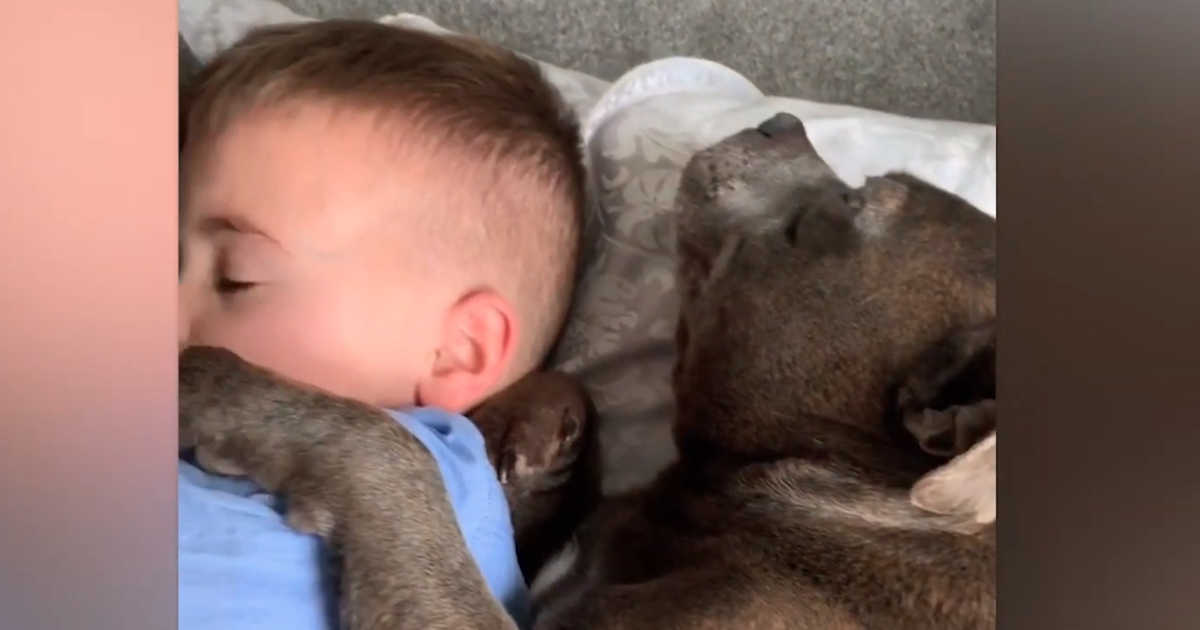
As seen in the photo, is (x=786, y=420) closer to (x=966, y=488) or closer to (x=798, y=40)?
(x=966, y=488)

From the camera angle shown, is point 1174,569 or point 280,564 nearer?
point 280,564

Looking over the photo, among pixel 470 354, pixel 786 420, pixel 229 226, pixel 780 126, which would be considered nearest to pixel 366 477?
pixel 470 354

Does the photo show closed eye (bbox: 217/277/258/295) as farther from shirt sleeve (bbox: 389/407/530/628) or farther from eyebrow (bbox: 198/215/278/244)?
shirt sleeve (bbox: 389/407/530/628)

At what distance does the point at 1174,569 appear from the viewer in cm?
95

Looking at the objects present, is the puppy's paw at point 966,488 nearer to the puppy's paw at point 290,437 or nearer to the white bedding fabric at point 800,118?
the white bedding fabric at point 800,118

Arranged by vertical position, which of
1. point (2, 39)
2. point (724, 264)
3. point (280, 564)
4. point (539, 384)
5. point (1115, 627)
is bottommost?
point (1115, 627)

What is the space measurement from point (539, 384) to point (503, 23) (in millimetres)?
317

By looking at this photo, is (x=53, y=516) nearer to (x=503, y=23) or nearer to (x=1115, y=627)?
(x=503, y=23)

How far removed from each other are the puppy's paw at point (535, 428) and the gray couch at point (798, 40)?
0.30 metres

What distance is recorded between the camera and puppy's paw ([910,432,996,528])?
2.74 ft

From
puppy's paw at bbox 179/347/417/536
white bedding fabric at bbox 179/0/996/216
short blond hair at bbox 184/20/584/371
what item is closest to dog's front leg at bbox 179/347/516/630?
puppy's paw at bbox 179/347/417/536

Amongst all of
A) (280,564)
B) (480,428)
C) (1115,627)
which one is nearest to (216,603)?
(280,564)

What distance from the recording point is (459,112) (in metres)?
0.83

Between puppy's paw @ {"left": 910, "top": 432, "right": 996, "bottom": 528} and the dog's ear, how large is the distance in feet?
0.04
